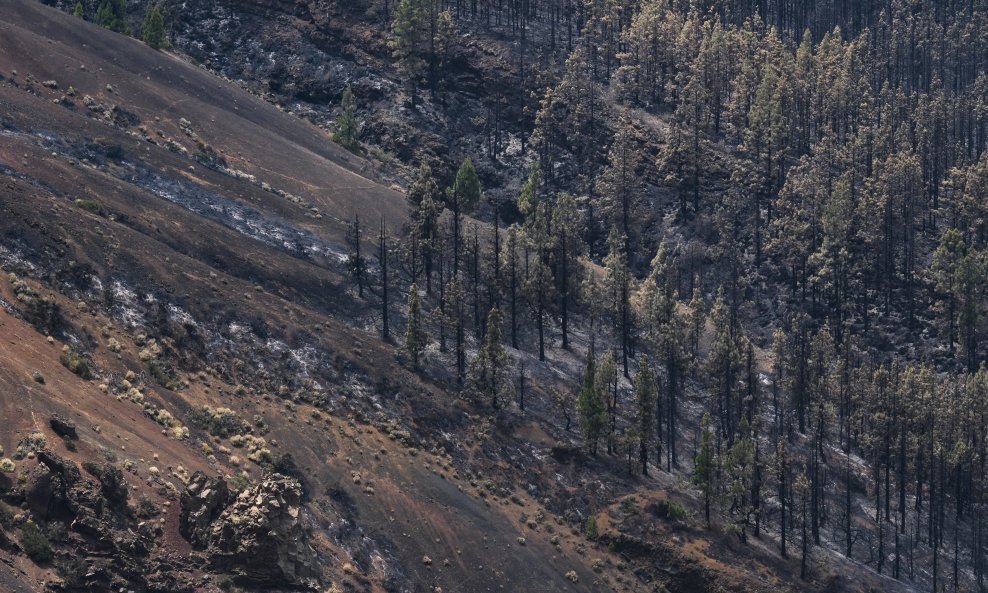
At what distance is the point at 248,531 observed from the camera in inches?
2714

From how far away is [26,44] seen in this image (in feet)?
459

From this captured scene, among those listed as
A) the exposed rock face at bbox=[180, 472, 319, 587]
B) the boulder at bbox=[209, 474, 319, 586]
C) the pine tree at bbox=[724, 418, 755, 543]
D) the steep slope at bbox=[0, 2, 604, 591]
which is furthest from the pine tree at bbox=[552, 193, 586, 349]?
the exposed rock face at bbox=[180, 472, 319, 587]

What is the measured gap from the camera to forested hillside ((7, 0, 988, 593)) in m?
108

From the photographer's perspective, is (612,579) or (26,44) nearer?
(612,579)

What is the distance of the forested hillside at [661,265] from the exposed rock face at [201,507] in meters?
23.1

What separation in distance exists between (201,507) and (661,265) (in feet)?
280

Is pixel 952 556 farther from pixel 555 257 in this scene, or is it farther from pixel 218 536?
pixel 218 536

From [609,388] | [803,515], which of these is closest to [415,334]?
[609,388]

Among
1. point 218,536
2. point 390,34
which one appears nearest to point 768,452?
point 218,536

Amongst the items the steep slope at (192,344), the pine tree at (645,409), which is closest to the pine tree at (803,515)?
the pine tree at (645,409)

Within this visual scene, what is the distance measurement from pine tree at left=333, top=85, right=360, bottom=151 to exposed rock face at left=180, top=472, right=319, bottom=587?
308 ft

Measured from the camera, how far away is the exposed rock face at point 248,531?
68.0 metres

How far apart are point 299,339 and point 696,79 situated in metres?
85.8

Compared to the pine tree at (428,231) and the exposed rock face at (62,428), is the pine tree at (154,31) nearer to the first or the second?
the pine tree at (428,231)
